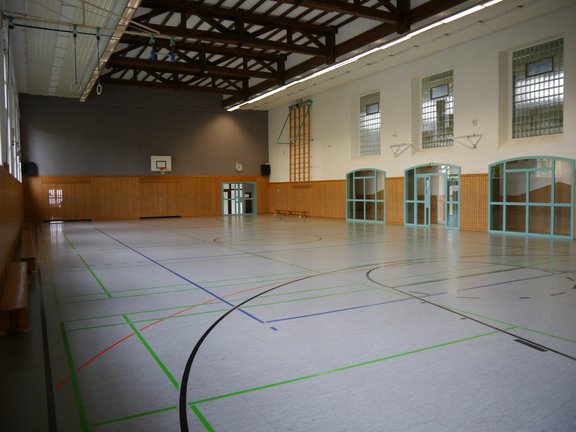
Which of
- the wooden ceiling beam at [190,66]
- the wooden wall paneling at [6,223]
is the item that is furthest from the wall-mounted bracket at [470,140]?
the wooden wall paneling at [6,223]

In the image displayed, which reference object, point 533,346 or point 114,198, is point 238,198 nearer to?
point 114,198

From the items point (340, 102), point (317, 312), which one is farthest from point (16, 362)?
point (340, 102)

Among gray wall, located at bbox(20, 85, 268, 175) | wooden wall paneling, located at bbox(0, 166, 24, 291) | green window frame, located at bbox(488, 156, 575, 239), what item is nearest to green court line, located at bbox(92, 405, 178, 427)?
wooden wall paneling, located at bbox(0, 166, 24, 291)

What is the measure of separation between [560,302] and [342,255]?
601 cm

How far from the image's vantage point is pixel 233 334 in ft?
18.5

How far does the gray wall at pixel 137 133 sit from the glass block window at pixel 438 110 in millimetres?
14786

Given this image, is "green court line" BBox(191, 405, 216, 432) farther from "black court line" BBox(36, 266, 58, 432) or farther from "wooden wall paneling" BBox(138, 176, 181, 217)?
"wooden wall paneling" BBox(138, 176, 181, 217)

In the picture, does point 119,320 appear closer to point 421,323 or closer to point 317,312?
point 317,312

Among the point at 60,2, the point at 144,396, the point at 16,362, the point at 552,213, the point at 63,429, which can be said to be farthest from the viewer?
the point at 552,213

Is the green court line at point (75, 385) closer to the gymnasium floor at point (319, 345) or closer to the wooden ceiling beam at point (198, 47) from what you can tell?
the gymnasium floor at point (319, 345)

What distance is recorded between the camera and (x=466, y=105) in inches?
736

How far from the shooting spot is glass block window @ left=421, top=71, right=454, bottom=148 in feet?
64.7

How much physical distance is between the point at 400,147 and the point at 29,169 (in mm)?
20094

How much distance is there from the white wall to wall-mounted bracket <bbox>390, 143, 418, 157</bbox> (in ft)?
0.61
